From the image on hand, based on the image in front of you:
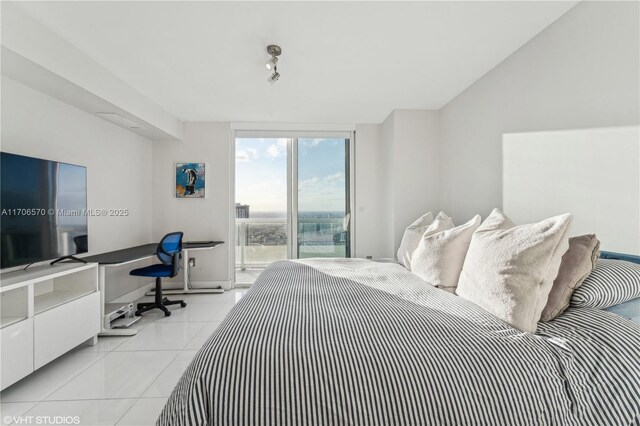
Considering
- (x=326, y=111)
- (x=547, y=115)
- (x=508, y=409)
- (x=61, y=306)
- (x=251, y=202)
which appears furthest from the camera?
(x=251, y=202)

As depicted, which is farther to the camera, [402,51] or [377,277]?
[402,51]

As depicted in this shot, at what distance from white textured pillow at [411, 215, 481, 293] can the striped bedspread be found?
0.62 m

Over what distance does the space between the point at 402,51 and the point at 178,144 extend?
3.47 metres

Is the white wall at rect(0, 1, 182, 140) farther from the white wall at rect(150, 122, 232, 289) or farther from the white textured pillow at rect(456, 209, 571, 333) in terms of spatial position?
the white textured pillow at rect(456, 209, 571, 333)

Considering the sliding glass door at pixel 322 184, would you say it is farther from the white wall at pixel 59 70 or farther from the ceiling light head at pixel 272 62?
the white wall at pixel 59 70

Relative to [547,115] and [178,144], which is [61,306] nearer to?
[178,144]

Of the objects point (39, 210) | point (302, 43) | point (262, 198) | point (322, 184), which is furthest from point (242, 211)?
point (302, 43)

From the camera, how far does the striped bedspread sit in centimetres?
85

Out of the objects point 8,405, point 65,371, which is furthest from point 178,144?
point 8,405

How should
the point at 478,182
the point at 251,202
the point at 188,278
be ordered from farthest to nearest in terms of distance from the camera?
1. the point at 251,202
2. the point at 188,278
3. the point at 478,182

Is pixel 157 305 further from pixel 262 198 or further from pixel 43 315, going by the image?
pixel 262 198

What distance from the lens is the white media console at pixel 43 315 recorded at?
1779 millimetres

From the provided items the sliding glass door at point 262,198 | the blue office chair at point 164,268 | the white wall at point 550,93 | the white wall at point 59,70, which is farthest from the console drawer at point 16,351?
the white wall at point 550,93

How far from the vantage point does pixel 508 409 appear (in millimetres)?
862
